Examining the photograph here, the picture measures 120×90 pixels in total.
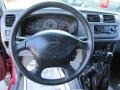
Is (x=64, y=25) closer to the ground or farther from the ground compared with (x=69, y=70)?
farther from the ground

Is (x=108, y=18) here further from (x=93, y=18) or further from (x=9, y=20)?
(x=9, y=20)

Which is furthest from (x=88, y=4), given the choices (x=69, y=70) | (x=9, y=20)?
(x=69, y=70)

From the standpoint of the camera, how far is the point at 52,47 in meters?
1.60

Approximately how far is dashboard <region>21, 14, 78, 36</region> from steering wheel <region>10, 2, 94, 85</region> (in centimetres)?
21

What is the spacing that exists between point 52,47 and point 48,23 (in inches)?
11.0

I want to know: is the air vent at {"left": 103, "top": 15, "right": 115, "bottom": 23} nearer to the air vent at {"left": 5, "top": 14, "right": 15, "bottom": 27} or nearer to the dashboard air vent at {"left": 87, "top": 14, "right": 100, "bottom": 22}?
the dashboard air vent at {"left": 87, "top": 14, "right": 100, "bottom": 22}

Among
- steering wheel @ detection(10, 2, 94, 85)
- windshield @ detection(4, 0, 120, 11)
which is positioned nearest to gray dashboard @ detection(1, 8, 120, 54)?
windshield @ detection(4, 0, 120, 11)

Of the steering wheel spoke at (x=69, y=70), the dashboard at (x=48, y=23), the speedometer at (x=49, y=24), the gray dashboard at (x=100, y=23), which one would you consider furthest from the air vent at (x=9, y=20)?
the steering wheel spoke at (x=69, y=70)

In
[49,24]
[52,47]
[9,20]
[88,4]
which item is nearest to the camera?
[52,47]

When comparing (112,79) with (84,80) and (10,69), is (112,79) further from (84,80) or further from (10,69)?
(10,69)

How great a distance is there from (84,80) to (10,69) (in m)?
0.77

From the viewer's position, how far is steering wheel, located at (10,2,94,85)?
1573 mm

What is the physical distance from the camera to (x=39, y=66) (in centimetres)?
165

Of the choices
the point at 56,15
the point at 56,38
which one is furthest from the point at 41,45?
the point at 56,15
